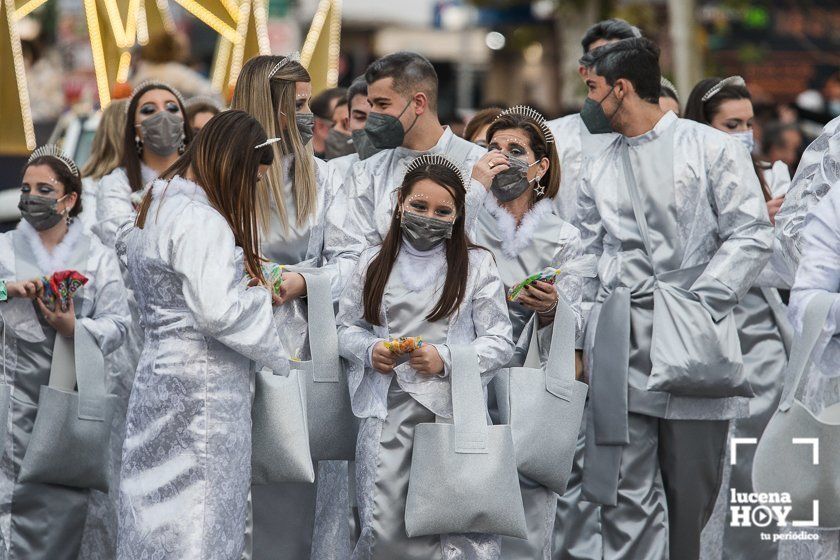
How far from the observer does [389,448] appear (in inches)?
233

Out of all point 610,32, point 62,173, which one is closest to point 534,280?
point 62,173

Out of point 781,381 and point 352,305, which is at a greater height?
point 352,305

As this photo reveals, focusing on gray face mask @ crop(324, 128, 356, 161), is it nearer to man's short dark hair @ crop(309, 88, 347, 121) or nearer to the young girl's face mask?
man's short dark hair @ crop(309, 88, 347, 121)

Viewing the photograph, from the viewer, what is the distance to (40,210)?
673 centimetres

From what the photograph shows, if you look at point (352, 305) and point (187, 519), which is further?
point (352, 305)

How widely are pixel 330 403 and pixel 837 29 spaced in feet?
66.4

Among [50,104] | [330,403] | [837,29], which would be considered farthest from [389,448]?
[837,29]

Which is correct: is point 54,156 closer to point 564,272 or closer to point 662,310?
point 564,272

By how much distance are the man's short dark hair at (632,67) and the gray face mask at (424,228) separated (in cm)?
125

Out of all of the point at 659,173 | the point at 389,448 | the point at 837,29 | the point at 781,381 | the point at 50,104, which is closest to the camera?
the point at 389,448

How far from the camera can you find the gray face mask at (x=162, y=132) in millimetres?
7465

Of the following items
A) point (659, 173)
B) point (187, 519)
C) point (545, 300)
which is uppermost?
point (659, 173)

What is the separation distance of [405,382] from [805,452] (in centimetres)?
152

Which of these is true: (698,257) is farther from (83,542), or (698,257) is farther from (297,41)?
(297,41)
